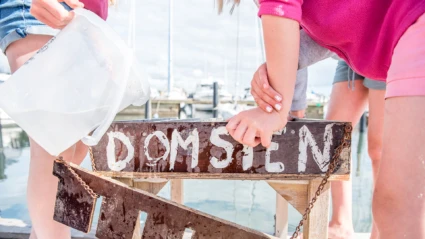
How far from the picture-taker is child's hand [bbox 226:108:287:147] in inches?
34.7

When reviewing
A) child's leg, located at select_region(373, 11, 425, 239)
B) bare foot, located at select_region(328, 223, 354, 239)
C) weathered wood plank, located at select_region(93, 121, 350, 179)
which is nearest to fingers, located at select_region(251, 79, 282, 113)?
weathered wood plank, located at select_region(93, 121, 350, 179)

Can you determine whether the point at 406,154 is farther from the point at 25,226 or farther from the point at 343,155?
the point at 25,226

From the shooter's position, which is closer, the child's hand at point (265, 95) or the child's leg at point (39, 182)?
the child's hand at point (265, 95)

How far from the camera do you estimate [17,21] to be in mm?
1162

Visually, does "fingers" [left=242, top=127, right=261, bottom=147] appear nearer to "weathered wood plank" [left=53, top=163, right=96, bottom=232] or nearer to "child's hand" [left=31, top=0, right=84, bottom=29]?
"weathered wood plank" [left=53, top=163, right=96, bottom=232]

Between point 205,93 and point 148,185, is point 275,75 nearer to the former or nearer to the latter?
point 148,185

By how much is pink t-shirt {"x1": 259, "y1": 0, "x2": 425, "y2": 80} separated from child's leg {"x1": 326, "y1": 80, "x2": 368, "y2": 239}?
88 cm

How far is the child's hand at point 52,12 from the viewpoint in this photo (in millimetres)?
994

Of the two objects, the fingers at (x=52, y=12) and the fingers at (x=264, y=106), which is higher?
the fingers at (x=52, y=12)

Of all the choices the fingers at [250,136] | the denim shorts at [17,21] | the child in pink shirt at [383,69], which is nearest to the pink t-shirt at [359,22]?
the child in pink shirt at [383,69]

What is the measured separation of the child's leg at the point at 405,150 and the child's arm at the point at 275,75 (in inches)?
9.1

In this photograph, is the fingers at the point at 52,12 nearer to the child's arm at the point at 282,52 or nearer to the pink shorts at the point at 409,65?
the child's arm at the point at 282,52

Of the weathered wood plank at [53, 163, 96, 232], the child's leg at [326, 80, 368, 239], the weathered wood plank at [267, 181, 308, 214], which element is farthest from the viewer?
the child's leg at [326, 80, 368, 239]

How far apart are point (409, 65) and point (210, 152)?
21.0 inches
